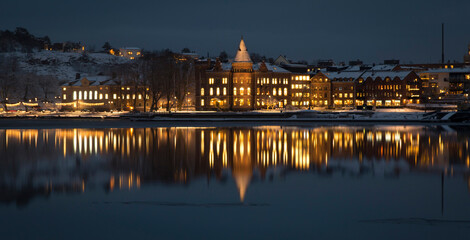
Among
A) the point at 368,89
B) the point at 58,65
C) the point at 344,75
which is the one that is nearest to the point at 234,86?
the point at 344,75

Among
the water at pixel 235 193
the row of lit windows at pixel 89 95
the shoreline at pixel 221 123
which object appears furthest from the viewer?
the row of lit windows at pixel 89 95

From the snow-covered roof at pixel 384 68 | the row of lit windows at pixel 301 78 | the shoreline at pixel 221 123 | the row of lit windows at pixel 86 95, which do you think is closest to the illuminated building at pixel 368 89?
the row of lit windows at pixel 301 78

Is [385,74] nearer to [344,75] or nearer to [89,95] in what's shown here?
Answer: [344,75]

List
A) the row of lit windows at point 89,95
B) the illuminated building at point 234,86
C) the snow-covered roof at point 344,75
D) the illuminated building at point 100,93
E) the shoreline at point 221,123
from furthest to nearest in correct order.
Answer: the snow-covered roof at point 344,75 < the row of lit windows at point 89,95 < the illuminated building at point 100,93 < the illuminated building at point 234,86 < the shoreline at point 221,123

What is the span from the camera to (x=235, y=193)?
Result: 20531mm

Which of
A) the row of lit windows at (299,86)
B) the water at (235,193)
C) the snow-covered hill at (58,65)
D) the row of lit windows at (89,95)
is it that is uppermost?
the snow-covered hill at (58,65)

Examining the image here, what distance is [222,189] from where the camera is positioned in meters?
21.4

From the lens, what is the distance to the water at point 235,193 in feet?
51.5

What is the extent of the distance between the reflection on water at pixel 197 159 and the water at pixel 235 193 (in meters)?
0.06

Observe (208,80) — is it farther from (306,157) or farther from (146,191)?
(146,191)

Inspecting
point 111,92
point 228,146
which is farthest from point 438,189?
point 111,92

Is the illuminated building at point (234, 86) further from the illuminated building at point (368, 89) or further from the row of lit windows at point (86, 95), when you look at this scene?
the row of lit windows at point (86, 95)

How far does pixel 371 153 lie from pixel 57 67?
535 feet

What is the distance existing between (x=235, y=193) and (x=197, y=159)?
10.5m
